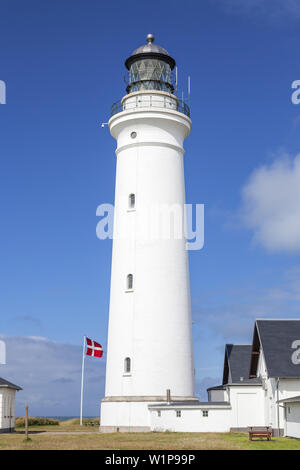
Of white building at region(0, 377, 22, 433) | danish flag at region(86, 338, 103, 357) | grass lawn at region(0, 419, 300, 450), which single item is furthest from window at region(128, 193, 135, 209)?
grass lawn at region(0, 419, 300, 450)

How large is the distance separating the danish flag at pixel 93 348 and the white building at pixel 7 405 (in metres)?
5.34

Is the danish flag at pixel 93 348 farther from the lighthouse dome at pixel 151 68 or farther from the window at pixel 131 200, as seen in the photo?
the lighthouse dome at pixel 151 68

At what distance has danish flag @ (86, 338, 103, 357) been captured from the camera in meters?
42.6

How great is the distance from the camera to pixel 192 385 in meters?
36.8

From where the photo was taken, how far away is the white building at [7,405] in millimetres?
38344

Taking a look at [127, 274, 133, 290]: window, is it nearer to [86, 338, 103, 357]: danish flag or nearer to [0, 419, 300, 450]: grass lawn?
[86, 338, 103, 357]: danish flag

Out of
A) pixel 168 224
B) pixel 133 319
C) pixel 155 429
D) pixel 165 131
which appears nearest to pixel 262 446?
pixel 155 429

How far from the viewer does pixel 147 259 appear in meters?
36.9

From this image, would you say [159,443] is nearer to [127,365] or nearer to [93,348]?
[127,365]

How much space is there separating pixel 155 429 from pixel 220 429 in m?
3.63

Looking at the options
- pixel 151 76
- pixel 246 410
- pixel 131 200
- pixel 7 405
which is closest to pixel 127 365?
pixel 246 410
